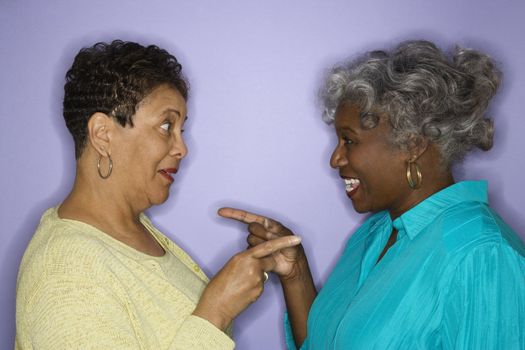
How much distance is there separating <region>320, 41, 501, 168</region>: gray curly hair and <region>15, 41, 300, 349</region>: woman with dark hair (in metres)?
0.39

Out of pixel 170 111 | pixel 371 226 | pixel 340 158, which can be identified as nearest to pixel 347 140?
pixel 340 158

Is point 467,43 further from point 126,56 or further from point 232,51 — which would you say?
point 126,56

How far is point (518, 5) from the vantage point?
6.22ft

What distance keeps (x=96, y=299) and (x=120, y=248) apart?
7.3 inches

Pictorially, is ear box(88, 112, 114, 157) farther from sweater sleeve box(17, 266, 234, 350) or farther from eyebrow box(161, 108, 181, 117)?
sweater sleeve box(17, 266, 234, 350)

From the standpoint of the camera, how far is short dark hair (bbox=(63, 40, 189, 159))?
1.34 m

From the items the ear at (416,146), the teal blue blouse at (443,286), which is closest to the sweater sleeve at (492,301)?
the teal blue blouse at (443,286)

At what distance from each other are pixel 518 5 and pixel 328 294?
43.2 inches

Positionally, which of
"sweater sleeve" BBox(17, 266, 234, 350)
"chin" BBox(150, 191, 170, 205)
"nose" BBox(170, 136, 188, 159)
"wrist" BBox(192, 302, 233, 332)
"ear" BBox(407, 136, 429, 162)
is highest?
"nose" BBox(170, 136, 188, 159)

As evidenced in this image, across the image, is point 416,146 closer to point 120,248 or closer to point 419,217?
point 419,217

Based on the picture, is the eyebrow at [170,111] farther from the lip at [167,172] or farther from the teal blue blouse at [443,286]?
the teal blue blouse at [443,286]

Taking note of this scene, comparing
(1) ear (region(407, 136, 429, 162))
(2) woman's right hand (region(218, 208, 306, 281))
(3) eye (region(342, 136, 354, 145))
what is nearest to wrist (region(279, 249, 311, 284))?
(2) woman's right hand (region(218, 208, 306, 281))

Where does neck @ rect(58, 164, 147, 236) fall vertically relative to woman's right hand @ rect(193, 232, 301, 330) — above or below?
above

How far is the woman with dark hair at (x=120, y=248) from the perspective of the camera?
1.17 m
